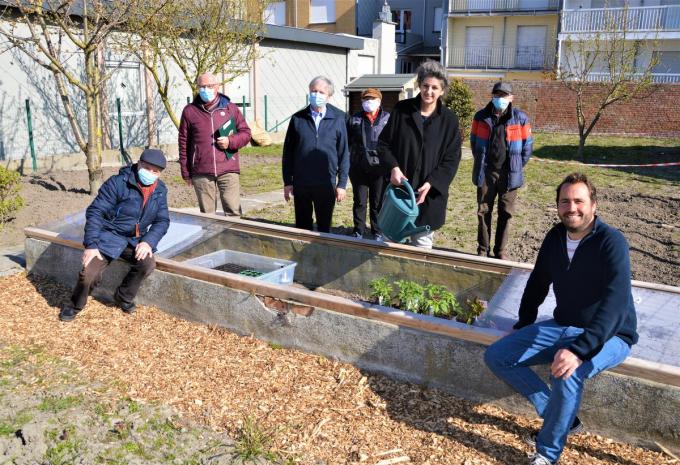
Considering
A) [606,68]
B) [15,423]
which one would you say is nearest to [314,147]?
[15,423]

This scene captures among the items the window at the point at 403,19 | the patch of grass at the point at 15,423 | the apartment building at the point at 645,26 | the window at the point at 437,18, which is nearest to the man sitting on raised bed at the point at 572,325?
the patch of grass at the point at 15,423

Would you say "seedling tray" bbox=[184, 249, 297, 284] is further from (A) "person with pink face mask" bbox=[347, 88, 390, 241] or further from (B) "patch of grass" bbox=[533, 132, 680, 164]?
(B) "patch of grass" bbox=[533, 132, 680, 164]

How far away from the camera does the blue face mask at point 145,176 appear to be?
4664mm

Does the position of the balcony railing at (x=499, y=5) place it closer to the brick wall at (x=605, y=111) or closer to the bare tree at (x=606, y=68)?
the bare tree at (x=606, y=68)

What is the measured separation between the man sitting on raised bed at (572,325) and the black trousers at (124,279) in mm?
2723

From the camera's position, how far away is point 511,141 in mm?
5766

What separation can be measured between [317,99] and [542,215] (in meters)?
4.63

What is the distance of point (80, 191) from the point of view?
9555 millimetres

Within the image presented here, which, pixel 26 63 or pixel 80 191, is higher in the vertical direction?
pixel 26 63

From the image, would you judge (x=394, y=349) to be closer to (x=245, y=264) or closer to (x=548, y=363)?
(x=548, y=363)

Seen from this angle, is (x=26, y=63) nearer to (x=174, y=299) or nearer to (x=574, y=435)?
(x=174, y=299)

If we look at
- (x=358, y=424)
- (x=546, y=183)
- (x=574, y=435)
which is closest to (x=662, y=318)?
(x=574, y=435)

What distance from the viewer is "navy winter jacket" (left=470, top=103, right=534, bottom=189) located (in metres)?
5.77

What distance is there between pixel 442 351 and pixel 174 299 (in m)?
2.17
